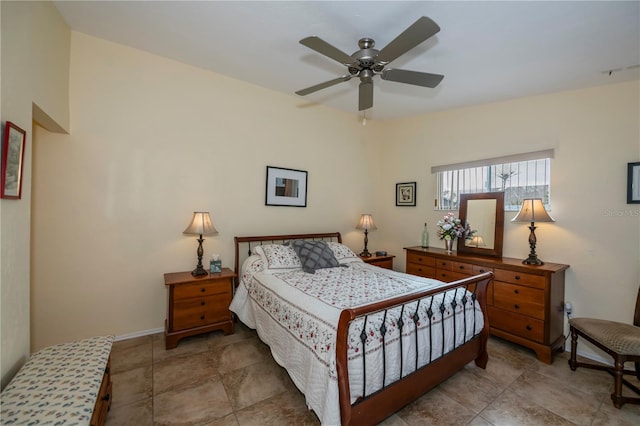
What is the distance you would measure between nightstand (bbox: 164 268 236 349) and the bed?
0.51ft

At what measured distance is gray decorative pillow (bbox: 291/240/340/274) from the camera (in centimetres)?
312

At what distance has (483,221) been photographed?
3.38m

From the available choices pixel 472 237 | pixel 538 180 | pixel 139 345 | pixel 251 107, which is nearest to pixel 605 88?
pixel 538 180

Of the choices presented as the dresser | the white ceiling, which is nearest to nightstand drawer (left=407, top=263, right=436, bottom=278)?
the dresser

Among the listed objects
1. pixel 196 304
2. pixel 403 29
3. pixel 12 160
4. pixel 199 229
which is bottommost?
pixel 196 304

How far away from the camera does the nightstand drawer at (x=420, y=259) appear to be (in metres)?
3.54

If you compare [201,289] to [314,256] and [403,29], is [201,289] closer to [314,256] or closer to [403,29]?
[314,256]

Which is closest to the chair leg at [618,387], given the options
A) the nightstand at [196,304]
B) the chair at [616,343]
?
the chair at [616,343]

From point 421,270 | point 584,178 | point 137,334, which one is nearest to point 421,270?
point 421,270

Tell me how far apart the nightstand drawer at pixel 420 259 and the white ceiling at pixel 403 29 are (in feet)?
7.23

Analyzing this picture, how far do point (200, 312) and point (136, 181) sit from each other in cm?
159

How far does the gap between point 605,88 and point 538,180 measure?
1.04 metres

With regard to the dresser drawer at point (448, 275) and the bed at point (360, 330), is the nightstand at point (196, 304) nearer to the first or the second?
the bed at point (360, 330)

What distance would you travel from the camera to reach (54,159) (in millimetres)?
2467
